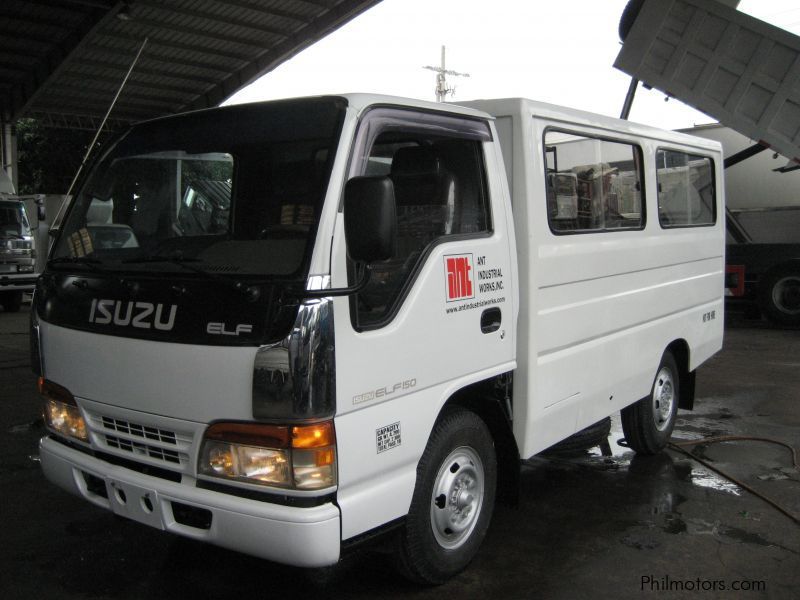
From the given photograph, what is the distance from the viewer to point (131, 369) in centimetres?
288

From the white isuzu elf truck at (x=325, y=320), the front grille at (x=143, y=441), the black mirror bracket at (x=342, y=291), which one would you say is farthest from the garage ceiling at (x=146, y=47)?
the black mirror bracket at (x=342, y=291)

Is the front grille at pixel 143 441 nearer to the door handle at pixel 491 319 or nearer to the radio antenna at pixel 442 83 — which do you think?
the door handle at pixel 491 319

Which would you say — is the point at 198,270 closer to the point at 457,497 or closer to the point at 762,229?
the point at 457,497

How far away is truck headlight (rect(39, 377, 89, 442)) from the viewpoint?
3162mm

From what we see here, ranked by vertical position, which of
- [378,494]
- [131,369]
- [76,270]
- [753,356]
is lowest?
[753,356]

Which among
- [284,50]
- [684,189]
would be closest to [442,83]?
[284,50]

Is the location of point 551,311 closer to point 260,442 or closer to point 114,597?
point 260,442

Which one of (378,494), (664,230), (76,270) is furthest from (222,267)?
(664,230)

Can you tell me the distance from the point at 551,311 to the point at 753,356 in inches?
272

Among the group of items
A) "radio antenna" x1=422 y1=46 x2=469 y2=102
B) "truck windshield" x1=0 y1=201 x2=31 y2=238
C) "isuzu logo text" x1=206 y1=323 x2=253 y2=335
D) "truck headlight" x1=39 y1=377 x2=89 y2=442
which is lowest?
"truck headlight" x1=39 y1=377 x2=89 y2=442

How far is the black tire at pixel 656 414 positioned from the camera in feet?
17.2

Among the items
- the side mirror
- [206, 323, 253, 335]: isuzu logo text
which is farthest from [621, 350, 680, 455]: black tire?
[206, 323, 253, 335]: isuzu logo text

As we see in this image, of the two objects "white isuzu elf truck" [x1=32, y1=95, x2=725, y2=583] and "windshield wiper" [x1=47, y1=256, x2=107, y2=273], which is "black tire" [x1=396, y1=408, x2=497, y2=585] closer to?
"white isuzu elf truck" [x1=32, y1=95, x2=725, y2=583]

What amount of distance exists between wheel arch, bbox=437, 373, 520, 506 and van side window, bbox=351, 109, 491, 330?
25.3 inches
